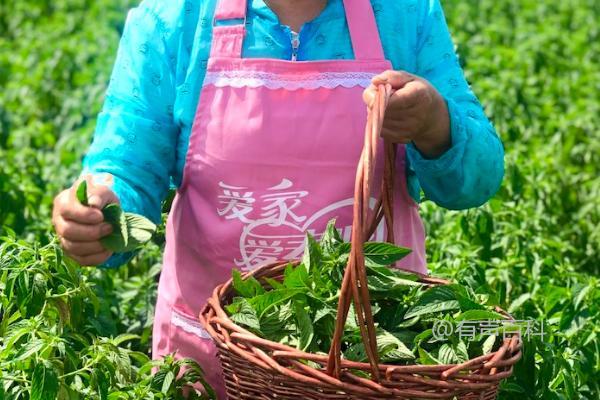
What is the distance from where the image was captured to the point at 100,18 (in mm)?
7148

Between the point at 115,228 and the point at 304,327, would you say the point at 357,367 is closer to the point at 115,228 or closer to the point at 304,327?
the point at 304,327

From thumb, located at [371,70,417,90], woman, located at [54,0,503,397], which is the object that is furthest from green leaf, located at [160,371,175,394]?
thumb, located at [371,70,417,90]

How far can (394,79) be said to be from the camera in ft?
7.93

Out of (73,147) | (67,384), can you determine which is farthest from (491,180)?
(73,147)

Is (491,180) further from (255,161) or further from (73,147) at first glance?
(73,147)

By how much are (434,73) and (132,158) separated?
0.68m

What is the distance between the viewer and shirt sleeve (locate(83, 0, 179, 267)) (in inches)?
105

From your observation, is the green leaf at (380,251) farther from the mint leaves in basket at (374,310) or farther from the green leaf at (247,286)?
the green leaf at (247,286)

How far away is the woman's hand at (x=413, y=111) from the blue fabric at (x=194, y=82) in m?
0.09

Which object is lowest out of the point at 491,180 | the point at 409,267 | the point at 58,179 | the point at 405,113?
the point at 58,179

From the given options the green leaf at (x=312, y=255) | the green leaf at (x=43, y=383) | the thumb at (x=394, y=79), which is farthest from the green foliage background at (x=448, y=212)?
the thumb at (x=394, y=79)

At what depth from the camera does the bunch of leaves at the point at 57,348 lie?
253 centimetres

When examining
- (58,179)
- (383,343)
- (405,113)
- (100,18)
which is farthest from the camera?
(100,18)

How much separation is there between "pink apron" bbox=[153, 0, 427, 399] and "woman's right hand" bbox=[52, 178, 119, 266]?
297 millimetres
